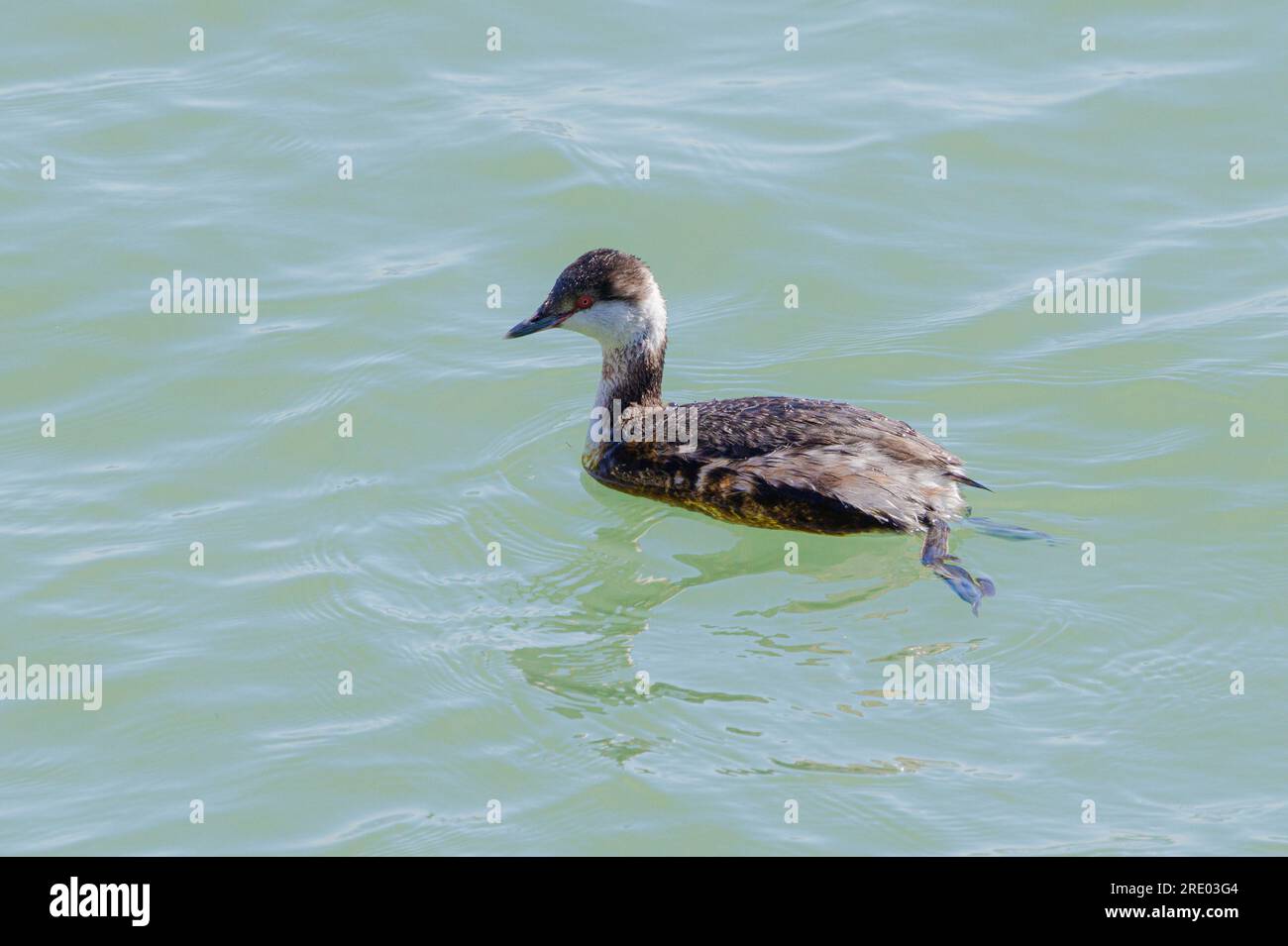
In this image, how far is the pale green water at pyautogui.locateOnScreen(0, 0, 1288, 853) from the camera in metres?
8.14

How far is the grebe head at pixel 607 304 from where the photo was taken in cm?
1097

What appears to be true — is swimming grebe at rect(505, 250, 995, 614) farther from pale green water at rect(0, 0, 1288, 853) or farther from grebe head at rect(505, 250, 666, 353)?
pale green water at rect(0, 0, 1288, 853)

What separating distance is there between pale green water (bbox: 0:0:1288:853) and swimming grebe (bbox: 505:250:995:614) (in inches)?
7.5

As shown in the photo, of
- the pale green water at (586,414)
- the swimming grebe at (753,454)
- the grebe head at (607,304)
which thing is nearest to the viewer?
the pale green water at (586,414)

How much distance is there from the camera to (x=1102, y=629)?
354 inches

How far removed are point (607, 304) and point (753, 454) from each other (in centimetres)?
143

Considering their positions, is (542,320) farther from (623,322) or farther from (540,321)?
(623,322)

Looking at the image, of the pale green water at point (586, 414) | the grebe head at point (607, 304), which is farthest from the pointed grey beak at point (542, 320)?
the pale green water at point (586, 414)

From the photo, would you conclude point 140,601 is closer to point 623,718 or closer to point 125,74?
point 623,718

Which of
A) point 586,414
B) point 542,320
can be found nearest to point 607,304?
point 542,320

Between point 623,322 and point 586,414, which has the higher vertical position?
point 623,322

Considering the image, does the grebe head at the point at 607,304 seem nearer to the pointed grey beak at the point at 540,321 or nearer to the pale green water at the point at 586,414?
the pointed grey beak at the point at 540,321

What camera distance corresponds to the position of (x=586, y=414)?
11.8 metres

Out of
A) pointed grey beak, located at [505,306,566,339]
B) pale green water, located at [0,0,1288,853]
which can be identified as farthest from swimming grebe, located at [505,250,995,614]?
pale green water, located at [0,0,1288,853]
